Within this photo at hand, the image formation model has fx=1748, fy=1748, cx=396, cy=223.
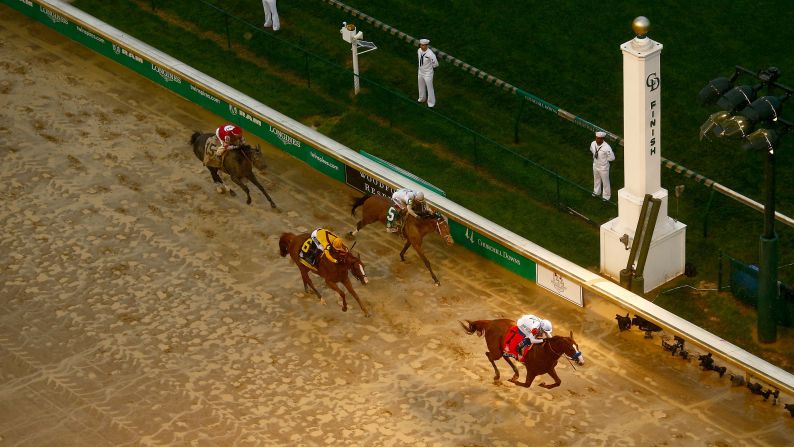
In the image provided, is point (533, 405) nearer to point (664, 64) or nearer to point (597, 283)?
point (597, 283)

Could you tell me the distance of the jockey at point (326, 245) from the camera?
84.0 feet

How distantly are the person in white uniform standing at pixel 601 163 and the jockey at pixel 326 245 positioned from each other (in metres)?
4.86

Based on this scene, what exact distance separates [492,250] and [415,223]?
1444mm

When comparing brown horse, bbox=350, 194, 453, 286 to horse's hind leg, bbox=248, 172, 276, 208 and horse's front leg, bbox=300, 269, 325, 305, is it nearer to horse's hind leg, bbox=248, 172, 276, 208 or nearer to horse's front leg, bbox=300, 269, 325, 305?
horse's front leg, bbox=300, 269, 325, 305

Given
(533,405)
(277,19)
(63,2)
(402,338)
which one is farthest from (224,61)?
(533,405)

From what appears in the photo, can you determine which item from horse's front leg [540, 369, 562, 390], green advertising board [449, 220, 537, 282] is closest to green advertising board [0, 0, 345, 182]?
green advertising board [449, 220, 537, 282]

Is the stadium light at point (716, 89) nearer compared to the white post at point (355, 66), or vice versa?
the stadium light at point (716, 89)

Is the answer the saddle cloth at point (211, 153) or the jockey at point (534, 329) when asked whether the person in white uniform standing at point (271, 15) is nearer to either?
the saddle cloth at point (211, 153)

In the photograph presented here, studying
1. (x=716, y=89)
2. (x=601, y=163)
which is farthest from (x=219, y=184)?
(x=716, y=89)

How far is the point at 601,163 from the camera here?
28094 mm

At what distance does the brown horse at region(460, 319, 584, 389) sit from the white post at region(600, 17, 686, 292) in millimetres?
2438

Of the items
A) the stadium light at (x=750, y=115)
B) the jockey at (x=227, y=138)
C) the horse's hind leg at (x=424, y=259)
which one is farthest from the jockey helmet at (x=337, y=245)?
the stadium light at (x=750, y=115)

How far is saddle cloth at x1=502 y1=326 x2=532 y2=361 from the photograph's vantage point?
78.1ft

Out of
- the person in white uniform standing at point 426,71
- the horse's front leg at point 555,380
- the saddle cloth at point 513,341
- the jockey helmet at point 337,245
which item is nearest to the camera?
the saddle cloth at point 513,341
